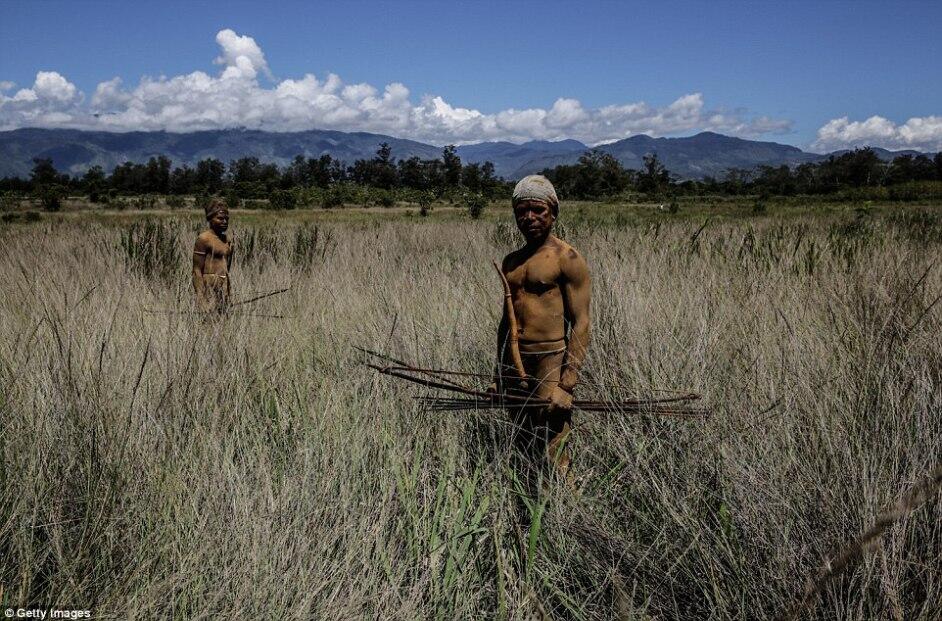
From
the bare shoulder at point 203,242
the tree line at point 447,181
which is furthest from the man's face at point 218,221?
the tree line at point 447,181


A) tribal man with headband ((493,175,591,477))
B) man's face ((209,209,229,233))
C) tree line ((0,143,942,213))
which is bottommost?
tribal man with headband ((493,175,591,477))

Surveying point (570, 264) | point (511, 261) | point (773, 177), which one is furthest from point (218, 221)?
point (773, 177)

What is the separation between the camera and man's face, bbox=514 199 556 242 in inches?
90.9

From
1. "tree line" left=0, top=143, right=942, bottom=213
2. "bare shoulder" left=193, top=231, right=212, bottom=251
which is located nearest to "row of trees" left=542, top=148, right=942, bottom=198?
"tree line" left=0, top=143, right=942, bottom=213

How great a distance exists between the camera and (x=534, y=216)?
2.31 metres

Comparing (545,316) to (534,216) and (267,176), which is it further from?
(267,176)

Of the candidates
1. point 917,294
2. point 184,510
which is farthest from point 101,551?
point 917,294

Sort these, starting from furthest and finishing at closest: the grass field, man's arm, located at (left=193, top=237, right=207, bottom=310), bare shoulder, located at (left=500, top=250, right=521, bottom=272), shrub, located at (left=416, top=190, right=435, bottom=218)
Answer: shrub, located at (left=416, top=190, right=435, bottom=218)
man's arm, located at (left=193, top=237, right=207, bottom=310)
bare shoulder, located at (left=500, top=250, right=521, bottom=272)
the grass field

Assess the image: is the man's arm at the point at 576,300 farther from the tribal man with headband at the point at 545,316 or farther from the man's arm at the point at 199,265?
the man's arm at the point at 199,265

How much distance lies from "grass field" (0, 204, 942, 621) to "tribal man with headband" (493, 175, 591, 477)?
0.25m

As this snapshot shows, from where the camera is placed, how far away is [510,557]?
→ 203 cm

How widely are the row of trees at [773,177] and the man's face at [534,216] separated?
2510 inches

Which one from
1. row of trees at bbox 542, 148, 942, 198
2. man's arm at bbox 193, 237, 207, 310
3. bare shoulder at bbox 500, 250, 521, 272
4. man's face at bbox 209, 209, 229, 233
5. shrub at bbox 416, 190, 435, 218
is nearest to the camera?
bare shoulder at bbox 500, 250, 521, 272

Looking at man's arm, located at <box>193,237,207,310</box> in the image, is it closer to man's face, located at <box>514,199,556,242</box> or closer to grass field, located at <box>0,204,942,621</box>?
grass field, located at <box>0,204,942,621</box>
